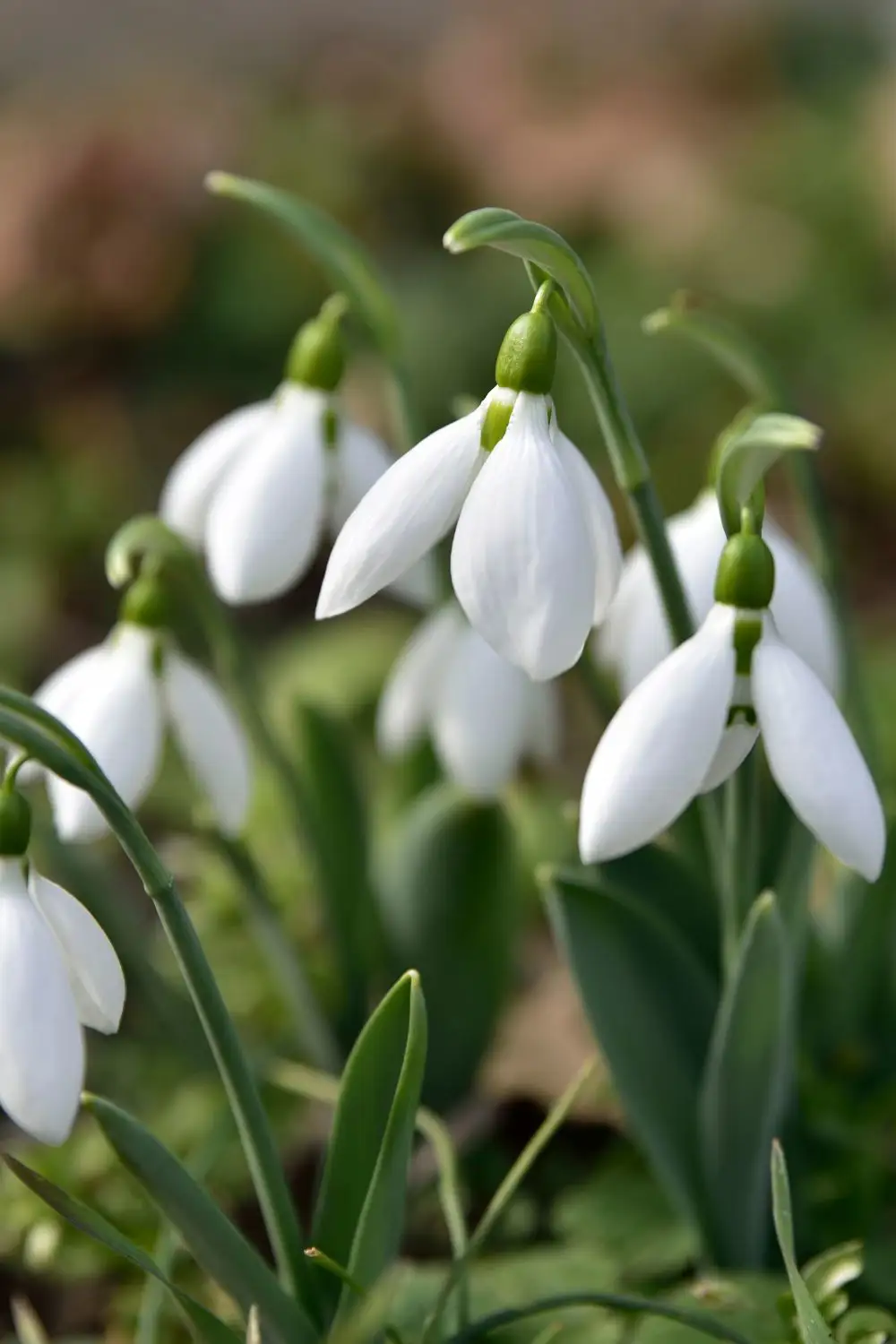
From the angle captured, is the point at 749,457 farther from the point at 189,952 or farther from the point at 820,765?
the point at 189,952

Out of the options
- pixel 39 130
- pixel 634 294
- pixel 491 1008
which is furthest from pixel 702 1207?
pixel 39 130

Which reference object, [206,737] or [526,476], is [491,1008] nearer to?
[206,737]

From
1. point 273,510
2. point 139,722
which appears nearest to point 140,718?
point 139,722

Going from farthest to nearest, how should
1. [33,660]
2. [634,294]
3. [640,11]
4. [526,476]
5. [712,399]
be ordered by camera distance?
[640,11] → [634,294] → [712,399] → [33,660] → [526,476]

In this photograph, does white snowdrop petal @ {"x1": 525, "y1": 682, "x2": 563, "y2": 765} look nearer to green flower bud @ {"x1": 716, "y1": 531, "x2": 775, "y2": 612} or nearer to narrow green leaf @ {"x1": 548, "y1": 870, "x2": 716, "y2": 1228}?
narrow green leaf @ {"x1": 548, "y1": 870, "x2": 716, "y2": 1228}

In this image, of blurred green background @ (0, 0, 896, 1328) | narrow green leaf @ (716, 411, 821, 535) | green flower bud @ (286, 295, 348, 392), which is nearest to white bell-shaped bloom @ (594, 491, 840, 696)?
narrow green leaf @ (716, 411, 821, 535)

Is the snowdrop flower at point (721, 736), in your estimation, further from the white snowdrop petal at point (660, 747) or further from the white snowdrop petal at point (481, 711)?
the white snowdrop petal at point (481, 711)
